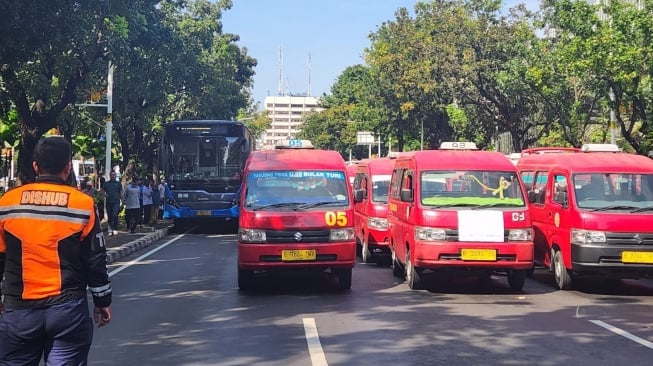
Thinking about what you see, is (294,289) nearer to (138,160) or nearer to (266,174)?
(266,174)

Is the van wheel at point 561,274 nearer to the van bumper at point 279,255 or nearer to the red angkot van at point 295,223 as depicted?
the red angkot van at point 295,223

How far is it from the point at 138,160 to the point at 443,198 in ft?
99.6

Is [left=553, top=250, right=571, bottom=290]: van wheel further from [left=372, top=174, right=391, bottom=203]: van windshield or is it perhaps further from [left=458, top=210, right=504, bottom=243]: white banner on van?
Answer: [left=372, top=174, right=391, bottom=203]: van windshield

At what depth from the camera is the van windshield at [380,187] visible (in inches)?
622

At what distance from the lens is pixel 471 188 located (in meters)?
11.5

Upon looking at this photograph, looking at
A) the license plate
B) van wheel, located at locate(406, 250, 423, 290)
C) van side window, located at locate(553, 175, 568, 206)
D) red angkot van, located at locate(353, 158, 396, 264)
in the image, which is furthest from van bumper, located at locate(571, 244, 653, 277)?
red angkot van, located at locate(353, 158, 396, 264)

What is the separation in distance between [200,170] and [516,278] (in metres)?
13.6

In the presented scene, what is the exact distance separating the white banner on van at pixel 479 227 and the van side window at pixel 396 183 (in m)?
2.69

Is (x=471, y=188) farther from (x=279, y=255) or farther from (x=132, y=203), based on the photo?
(x=132, y=203)

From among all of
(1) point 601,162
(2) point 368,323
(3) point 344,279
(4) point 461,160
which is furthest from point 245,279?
(1) point 601,162

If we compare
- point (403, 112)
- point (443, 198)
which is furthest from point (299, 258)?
point (403, 112)

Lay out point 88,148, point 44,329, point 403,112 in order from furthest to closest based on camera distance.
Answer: point 403,112, point 88,148, point 44,329

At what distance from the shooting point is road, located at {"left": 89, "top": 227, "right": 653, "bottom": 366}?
7117 mm

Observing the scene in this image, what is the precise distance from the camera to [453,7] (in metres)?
37.3
